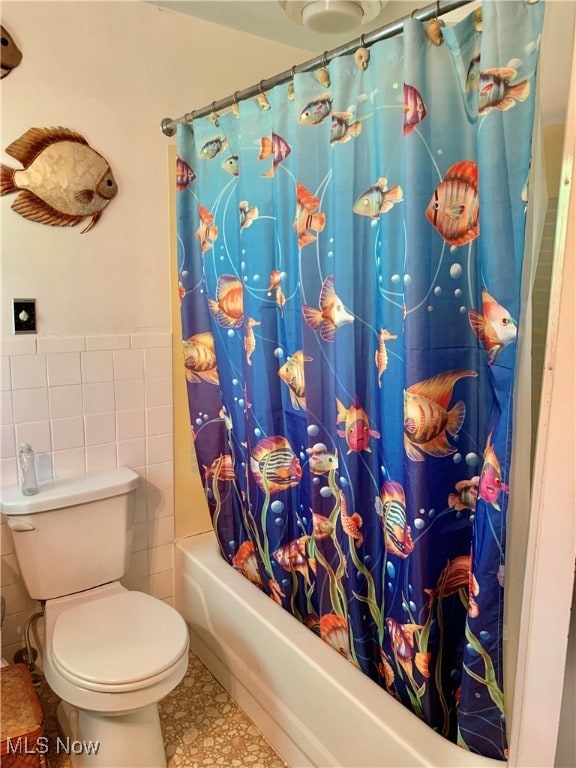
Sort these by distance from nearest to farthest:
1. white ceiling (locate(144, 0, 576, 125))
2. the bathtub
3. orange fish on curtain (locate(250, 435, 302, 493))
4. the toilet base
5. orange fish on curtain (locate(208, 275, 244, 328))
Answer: white ceiling (locate(144, 0, 576, 125)) < the bathtub < the toilet base < orange fish on curtain (locate(250, 435, 302, 493)) < orange fish on curtain (locate(208, 275, 244, 328))

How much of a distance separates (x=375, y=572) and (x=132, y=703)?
28.3 inches

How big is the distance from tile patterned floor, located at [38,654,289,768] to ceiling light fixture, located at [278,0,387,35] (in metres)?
2.20

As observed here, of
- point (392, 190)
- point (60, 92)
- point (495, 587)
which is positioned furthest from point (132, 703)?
point (60, 92)

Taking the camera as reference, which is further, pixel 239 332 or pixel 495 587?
pixel 239 332

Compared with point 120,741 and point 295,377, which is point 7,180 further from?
point 120,741

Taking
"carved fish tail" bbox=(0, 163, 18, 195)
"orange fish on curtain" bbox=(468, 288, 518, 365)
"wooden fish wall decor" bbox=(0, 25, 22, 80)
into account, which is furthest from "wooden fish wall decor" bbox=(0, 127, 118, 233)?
"orange fish on curtain" bbox=(468, 288, 518, 365)

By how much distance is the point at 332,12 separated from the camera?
1564mm

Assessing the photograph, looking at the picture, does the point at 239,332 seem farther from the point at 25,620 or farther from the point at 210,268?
the point at 25,620

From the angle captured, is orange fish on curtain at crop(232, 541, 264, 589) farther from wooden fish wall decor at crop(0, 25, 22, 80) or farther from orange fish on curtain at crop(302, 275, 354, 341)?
wooden fish wall decor at crop(0, 25, 22, 80)

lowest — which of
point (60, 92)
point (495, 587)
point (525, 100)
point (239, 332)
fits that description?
point (495, 587)

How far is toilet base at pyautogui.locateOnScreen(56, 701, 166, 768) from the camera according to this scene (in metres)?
1.52

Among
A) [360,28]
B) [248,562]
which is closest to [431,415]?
[248,562]

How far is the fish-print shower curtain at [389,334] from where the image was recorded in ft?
3.57

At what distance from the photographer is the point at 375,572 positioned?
1.45 m
